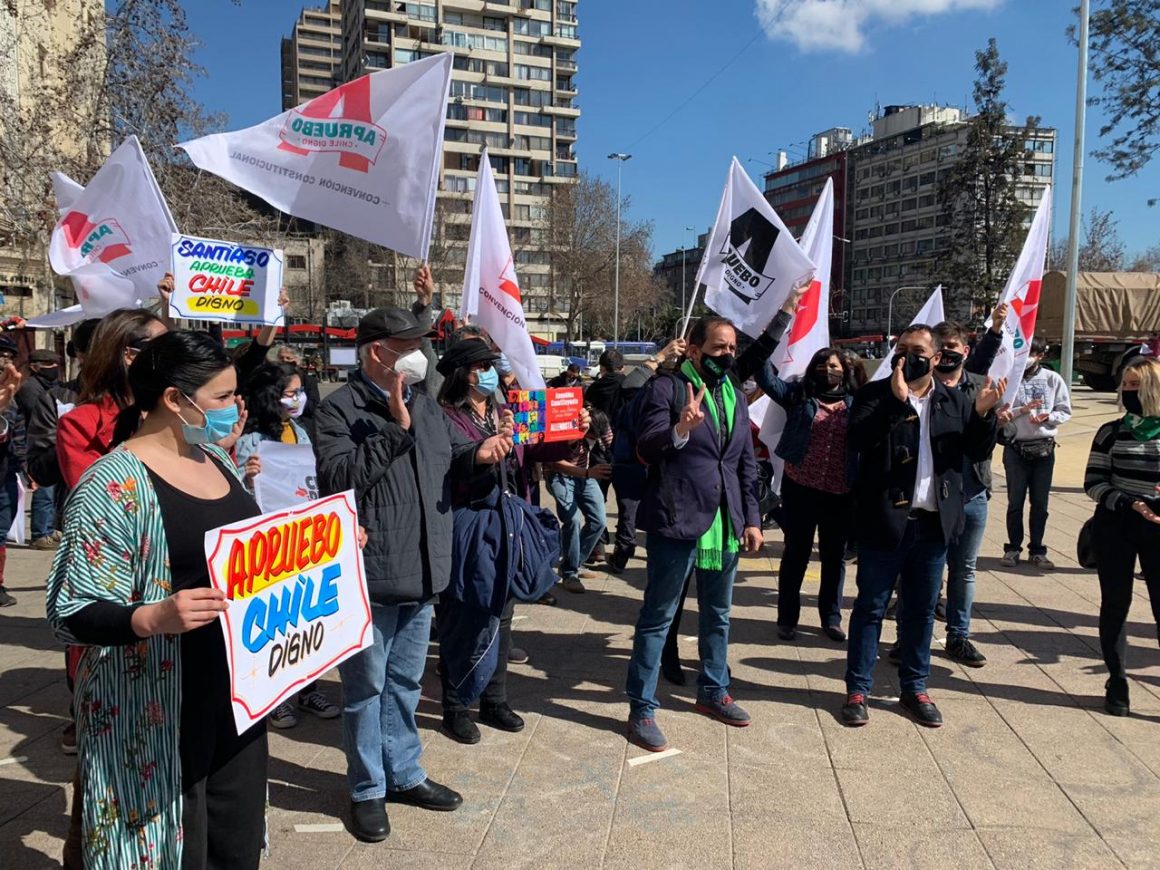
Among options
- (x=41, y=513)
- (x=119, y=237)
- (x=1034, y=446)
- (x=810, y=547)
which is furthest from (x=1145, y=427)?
(x=41, y=513)

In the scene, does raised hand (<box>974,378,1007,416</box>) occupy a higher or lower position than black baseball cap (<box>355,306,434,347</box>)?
lower

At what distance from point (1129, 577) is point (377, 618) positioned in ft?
13.1

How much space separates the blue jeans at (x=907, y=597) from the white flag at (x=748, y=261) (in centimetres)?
184

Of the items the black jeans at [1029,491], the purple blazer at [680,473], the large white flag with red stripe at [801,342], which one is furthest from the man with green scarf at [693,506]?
the black jeans at [1029,491]

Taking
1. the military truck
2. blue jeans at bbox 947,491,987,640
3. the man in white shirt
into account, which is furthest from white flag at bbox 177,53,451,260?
the military truck

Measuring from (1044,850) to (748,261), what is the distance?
152 inches

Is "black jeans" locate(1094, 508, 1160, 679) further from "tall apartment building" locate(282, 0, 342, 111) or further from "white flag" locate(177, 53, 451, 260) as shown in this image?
"tall apartment building" locate(282, 0, 342, 111)

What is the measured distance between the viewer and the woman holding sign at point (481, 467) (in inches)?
146

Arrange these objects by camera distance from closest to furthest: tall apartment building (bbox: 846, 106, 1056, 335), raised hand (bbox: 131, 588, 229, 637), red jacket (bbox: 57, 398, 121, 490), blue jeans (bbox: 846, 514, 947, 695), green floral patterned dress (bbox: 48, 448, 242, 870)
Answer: raised hand (bbox: 131, 588, 229, 637)
green floral patterned dress (bbox: 48, 448, 242, 870)
red jacket (bbox: 57, 398, 121, 490)
blue jeans (bbox: 846, 514, 947, 695)
tall apartment building (bbox: 846, 106, 1056, 335)

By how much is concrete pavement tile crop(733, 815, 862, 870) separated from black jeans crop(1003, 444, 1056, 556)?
17.3ft

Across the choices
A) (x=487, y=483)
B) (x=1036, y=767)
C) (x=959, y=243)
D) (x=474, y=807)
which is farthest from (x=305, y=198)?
(x=959, y=243)

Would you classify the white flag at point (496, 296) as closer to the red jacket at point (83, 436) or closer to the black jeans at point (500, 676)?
the black jeans at point (500, 676)

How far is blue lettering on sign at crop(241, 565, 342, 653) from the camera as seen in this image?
2.09 metres

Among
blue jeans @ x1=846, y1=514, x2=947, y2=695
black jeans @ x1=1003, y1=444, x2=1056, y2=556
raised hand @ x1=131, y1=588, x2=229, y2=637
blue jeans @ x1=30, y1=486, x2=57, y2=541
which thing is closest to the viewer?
raised hand @ x1=131, y1=588, x2=229, y2=637
